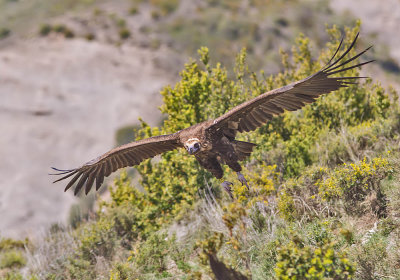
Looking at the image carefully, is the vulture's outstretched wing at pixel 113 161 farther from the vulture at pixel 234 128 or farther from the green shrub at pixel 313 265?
the green shrub at pixel 313 265

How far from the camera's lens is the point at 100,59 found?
130 ft

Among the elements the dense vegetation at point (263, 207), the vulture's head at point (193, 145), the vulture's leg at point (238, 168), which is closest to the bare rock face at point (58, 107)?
the dense vegetation at point (263, 207)

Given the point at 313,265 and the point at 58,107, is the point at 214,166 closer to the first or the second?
the point at 313,265

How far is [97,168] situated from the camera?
9.18 metres

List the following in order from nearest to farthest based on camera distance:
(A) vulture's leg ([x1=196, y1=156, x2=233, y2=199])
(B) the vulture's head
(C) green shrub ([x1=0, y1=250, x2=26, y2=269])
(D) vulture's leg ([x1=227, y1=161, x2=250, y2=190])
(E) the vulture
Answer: (E) the vulture, (B) the vulture's head, (D) vulture's leg ([x1=227, y1=161, x2=250, y2=190]), (A) vulture's leg ([x1=196, y1=156, x2=233, y2=199]), (C) green shrub ([x1=0, y1=250, x2=26, y2=269])

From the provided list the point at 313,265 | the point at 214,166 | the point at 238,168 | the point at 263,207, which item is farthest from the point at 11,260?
the point at 313,265

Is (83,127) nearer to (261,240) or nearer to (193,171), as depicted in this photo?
(193,171)

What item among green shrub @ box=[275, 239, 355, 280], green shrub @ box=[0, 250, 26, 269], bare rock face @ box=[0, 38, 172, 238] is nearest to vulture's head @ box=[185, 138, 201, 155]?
green shrub @ box=[275, 239, 355, 280]

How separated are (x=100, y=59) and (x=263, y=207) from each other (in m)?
33.9

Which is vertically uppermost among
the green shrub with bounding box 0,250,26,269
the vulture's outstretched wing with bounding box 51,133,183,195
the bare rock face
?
the bare rock face

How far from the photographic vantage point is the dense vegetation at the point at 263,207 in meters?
5.89

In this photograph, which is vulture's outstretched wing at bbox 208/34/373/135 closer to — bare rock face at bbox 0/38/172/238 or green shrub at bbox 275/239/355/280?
green shrub at bbox 275/239/355/280

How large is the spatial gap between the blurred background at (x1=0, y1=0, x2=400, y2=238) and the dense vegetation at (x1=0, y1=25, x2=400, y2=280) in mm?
17019

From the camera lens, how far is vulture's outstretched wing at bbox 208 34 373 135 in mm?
7191
